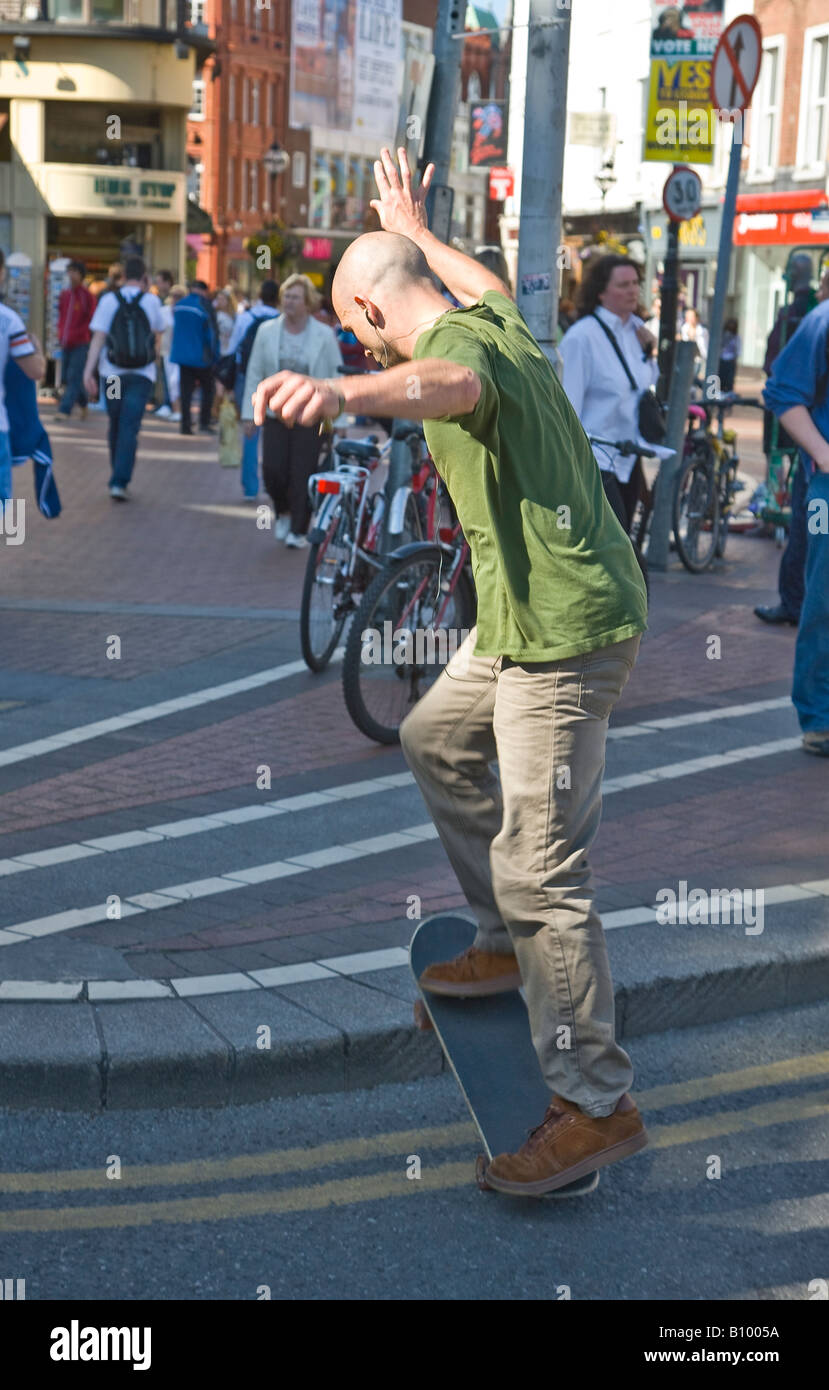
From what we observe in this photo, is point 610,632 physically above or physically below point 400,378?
below

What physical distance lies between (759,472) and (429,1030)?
690 inches

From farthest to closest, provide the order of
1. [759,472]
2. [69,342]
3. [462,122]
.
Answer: [462,122] < [69,342] < [759,472]

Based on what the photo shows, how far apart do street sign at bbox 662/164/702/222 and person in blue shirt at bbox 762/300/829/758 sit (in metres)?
8.60

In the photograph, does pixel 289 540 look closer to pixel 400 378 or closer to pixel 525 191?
pixel 525 191

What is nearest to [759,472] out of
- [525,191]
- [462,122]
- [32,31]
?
[525,191]

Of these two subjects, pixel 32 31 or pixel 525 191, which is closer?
pixel 525 191

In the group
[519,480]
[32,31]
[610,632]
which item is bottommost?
[610,632]

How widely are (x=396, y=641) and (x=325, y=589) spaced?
1261 millimetres

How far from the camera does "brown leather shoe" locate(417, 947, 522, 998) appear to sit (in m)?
3.99

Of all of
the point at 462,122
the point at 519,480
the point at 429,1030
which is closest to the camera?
the point at 519,480

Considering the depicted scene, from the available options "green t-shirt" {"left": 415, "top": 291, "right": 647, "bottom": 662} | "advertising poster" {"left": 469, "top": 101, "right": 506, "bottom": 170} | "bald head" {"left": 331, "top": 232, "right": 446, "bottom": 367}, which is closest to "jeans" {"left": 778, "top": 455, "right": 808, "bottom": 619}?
"green t-shirt" {"left": 415, "top": 291, "right": 647, "bottom": 662}

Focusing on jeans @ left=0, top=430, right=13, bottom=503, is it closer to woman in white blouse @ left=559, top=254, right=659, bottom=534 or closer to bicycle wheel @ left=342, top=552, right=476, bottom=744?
bicycle wheel @ left=342, top=552, right=476, bottom=744

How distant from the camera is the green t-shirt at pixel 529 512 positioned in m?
3.38

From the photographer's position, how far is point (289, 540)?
12945mm
